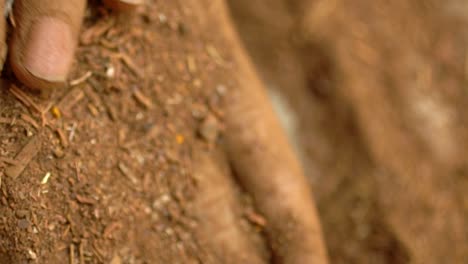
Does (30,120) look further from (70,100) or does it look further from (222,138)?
(222,138)

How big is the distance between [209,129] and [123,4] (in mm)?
408

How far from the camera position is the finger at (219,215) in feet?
4.47

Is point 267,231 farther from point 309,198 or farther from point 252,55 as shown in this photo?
point 252,55

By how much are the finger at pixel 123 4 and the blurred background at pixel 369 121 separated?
2.77 feet

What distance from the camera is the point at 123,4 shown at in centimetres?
121

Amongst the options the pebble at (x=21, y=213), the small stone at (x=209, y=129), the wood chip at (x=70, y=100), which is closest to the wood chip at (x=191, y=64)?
the small stone at (x=209, y=129)

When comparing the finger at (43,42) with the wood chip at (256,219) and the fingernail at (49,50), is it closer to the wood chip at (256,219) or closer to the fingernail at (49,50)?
the fingernail at (49,50)

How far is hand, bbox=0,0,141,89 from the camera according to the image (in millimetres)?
1071

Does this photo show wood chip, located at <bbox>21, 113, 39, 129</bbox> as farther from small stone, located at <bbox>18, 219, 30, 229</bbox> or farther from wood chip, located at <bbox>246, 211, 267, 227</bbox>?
wood chip, located at <bbox>246, 211, 267, 227</bbox>

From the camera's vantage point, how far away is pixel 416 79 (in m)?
2.11

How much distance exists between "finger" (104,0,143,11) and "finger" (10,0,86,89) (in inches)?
4.1

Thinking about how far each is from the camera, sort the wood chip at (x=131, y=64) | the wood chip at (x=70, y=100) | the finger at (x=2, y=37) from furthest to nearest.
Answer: the wood chip at (x=131, y=64)
the wood chip at (x=70, y=100)
the finger at (x=2, y=37)

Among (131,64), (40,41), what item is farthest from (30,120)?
(131,64)

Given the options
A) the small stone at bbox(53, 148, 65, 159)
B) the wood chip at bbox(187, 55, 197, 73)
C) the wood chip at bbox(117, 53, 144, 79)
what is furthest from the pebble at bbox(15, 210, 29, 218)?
the wood chip at bbox(187, 55, 197, 73)
